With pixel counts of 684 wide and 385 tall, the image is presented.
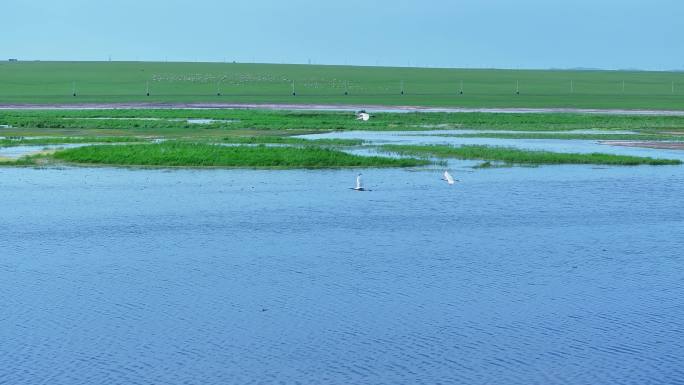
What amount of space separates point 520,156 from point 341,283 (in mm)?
23990

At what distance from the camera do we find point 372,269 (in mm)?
24594

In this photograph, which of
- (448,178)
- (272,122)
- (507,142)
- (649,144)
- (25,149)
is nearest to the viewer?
(448,178)

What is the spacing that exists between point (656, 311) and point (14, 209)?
19.6 meters

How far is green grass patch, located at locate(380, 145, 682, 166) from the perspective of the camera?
44875 mm

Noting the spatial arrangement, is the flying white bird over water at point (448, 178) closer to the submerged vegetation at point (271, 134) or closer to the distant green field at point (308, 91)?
the submerged vegetation at point (271, 134)

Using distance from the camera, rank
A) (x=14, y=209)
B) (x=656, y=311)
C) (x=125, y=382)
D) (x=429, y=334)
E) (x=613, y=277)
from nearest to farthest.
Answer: (x=125, y=382) → (x=429, y=334) → (x=656, y=311) → (x=613, y=277) → (x=14, y=209)

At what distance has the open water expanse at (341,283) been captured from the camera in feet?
57.5

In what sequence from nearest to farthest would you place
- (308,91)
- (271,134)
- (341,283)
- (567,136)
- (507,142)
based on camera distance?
(341,283) → (507,142) → (271,134) → (567,136) → (308,91)

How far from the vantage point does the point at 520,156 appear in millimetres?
Result: 45812

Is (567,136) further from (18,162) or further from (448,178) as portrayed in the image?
(18,162)

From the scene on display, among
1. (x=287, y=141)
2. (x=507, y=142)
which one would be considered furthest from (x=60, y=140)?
(x=507, y=142)

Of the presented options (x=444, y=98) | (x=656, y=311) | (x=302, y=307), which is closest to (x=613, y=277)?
(x=656, y=311)

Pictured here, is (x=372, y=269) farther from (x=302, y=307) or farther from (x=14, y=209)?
(x=14, y=209)

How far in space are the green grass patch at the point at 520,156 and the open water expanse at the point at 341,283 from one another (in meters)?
6.00
